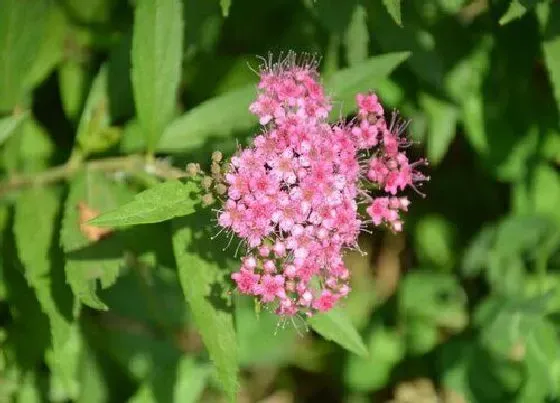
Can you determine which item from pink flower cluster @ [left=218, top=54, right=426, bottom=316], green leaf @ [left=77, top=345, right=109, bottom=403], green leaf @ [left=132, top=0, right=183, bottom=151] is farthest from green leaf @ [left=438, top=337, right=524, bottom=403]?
green leaf @ [left=132, top=0, right=183, bottom=151]

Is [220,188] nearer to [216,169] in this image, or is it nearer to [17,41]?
[216,169]

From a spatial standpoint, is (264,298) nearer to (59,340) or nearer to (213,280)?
(213,280)

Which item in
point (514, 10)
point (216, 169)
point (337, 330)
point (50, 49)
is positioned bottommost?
point (337, 330)

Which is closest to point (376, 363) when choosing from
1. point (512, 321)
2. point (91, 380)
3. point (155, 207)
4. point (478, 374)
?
point (478, 374)

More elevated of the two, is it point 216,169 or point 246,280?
point 216,169

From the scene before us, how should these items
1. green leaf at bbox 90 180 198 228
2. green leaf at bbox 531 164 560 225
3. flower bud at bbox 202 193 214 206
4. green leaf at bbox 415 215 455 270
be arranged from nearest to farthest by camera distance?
green leaf at bbox 90 180 198 228 → flower bud at bbox 202 193 214 206 → green leaf at bbox 531 164 560 225 → green leaf at bbox 415 215 455 270

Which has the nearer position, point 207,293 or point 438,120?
point 207,293

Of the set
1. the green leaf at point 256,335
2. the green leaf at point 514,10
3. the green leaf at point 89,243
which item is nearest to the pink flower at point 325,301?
the green leaf at point 89,243

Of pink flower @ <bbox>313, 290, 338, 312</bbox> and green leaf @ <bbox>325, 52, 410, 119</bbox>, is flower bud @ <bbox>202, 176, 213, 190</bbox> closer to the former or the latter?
pink flower @ <bbox>313, 290, 338, 312</bbox>
